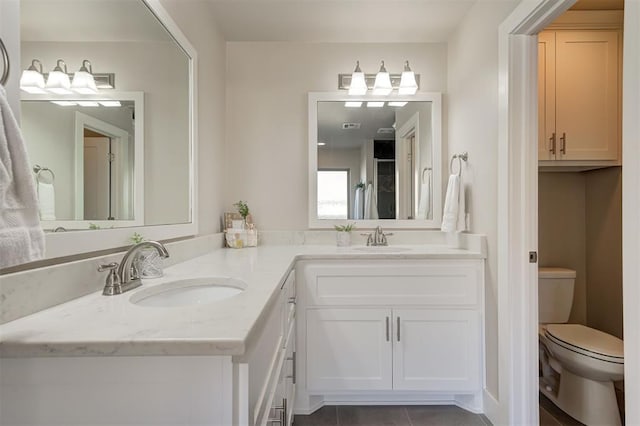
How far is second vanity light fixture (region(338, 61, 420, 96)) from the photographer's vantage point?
237cm

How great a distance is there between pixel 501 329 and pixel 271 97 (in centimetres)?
204

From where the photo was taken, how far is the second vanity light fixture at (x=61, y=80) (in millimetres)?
823

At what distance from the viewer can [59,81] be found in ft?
3.03

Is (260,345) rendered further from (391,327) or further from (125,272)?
(391,327)

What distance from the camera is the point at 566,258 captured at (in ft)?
7.95

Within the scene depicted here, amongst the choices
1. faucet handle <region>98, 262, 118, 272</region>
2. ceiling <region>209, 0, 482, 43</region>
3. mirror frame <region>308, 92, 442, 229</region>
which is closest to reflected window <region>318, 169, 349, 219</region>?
mirror frame <region>308, 92, 442, 229</region>

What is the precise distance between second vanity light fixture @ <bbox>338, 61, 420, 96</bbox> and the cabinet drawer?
1.24 m

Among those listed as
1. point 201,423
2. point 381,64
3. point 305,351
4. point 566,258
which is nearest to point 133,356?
point 201,423

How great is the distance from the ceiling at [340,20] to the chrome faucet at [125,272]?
1.62 metres

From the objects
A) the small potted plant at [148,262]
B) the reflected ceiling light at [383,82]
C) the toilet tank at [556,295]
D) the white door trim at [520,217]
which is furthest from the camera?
the reflected ceiling light at [383,82]

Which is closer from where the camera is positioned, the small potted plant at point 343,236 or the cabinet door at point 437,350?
the cabinet door at point 437,350

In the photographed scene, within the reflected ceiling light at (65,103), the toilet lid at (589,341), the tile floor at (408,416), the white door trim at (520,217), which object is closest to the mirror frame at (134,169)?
the reflected ceiling light at (65,103)

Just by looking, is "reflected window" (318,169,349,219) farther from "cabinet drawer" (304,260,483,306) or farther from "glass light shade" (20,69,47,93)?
"glass light shade" (20,69,47,93)

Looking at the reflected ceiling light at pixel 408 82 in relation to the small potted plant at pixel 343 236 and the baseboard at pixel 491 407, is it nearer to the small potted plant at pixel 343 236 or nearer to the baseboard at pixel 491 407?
the small potted plant at pixel 343 236
